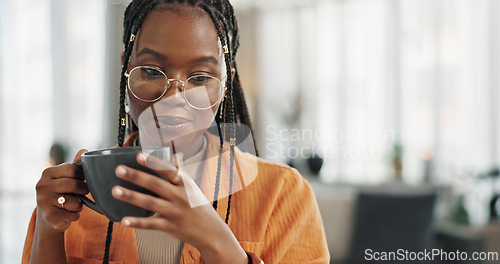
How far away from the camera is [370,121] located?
4.14m

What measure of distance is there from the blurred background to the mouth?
5.14ft

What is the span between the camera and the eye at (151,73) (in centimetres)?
61

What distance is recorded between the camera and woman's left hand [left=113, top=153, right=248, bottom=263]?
412mm

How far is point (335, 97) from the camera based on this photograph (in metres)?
4.27

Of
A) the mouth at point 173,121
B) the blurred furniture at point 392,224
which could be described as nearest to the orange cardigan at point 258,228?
the mouth at point 173,121

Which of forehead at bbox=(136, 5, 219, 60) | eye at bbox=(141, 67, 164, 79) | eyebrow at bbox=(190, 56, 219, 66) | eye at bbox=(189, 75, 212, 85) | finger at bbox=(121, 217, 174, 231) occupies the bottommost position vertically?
finger at bbox=(121, 217, 174, 231)

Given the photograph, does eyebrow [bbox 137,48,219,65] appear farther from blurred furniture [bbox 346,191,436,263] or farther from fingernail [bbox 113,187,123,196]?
blurred furniture [bbox 346,191,436,263]

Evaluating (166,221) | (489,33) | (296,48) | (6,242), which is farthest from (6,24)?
(489,33)

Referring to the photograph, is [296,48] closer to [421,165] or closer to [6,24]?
[421,165]

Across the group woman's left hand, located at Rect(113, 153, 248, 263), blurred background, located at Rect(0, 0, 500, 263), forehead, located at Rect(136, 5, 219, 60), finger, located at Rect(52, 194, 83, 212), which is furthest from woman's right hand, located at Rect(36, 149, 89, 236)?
blurred background, located at Rect(0, 0, 500, 263)

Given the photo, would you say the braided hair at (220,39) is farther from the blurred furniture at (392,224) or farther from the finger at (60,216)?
the blurred furniture at (392,224)

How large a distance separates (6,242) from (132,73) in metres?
2.70

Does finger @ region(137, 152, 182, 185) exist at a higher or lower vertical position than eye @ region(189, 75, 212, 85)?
lower

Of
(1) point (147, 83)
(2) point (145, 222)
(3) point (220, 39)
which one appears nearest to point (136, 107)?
(1) point (147, 83)
